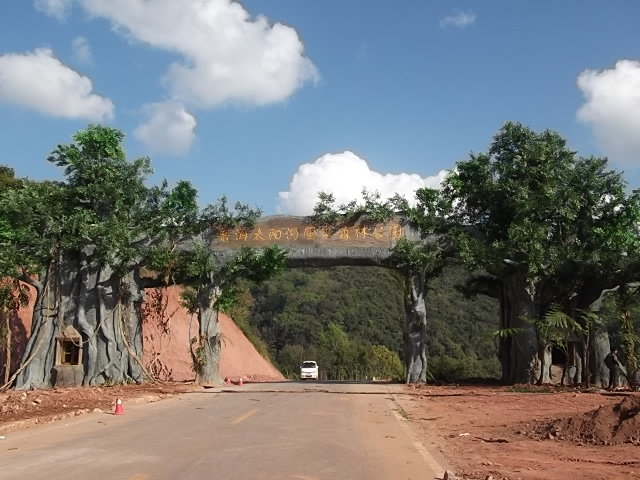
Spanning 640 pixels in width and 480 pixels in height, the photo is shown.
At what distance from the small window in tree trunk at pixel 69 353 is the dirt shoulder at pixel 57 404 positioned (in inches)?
151

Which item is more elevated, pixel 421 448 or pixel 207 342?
pixel 207 342

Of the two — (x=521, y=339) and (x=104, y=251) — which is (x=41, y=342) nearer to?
(x=104, y=251)

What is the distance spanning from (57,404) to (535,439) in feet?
31.2

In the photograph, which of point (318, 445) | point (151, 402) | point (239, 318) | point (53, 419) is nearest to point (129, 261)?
point (151, 402)

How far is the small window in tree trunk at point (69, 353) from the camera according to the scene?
2150 cm

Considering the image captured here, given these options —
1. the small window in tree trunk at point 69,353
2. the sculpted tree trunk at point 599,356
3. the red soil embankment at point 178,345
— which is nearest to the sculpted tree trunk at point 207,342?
A: the red soil embankment at point 178,345

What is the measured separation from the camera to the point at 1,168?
34344mm

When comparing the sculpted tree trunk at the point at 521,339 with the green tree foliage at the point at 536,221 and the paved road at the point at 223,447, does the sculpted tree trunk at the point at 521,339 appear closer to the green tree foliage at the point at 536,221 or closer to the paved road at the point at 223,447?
the green tree foliage at the point at 536,221

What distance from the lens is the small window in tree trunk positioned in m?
21.5

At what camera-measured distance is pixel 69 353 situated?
71.0 feet

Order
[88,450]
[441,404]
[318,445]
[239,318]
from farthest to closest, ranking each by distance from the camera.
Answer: [239,318] → [441,404] → [318,445] → [88,450]

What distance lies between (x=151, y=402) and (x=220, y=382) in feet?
24.3

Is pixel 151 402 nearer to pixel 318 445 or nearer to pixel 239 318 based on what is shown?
pixel 318 445

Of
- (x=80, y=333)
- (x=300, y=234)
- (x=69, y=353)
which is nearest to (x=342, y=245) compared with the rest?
(x=300, y=234)
